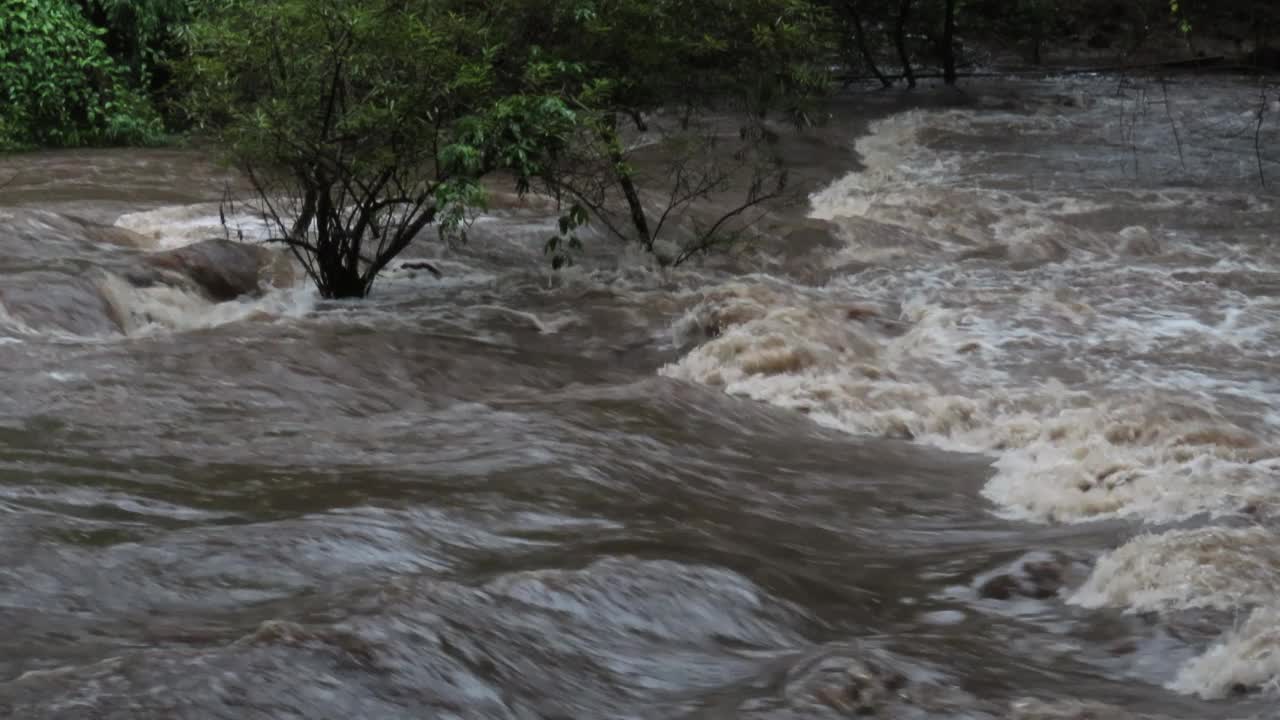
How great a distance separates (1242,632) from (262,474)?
356cm

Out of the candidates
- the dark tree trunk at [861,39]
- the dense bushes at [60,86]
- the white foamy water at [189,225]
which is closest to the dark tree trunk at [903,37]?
the dark tree trunk at [861,39]

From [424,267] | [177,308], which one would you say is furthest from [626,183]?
[177,308]

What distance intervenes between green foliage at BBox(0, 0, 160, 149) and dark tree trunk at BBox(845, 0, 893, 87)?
36.9 ft

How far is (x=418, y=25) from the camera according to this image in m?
8.55

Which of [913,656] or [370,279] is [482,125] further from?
[913,656]

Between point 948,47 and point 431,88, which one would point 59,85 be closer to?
point 431,88

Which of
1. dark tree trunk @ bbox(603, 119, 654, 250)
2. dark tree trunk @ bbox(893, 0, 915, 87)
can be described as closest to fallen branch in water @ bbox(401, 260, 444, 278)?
dark tree trunk @ bbox(603, 119, 654, 250)

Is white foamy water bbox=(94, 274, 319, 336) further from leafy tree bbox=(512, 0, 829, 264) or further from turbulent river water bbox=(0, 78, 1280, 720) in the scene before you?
leafy tree bbox=(512, 0, 829, 264)

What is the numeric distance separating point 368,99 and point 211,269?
6.59 feet

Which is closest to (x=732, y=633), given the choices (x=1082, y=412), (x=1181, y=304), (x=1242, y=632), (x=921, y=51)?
(x=1242, y=632)

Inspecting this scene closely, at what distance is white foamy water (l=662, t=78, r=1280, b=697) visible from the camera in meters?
4.91

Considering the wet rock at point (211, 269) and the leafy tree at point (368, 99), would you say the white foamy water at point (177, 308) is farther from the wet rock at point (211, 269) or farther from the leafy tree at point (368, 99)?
the leafy tree at point (368, 99)

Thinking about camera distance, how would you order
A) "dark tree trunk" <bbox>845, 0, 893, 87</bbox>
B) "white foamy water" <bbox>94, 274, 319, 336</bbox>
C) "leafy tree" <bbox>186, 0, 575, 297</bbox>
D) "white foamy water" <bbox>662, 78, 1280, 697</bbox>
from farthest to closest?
"dark tree trunk" <bbox>845, 0, 893, 87</bbox> → "white foamy water" <bbox>94, 274, 319, 336</bbox> → "leafy tree" <bbox>186, 0, 575, 297</bbox> → "white foamy water" <bbox>662, 78, 1280, 697</bbox>

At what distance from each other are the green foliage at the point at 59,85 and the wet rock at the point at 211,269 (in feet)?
23.4
